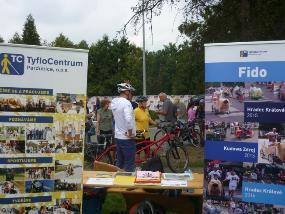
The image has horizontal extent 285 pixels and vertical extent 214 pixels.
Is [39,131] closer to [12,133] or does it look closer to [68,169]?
[12,133]

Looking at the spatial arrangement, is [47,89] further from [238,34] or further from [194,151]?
[194,151]

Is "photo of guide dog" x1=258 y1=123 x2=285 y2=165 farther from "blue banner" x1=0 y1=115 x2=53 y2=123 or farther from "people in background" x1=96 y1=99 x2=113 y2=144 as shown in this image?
"people in background" x1=96 y1=99 x2=113 y2=144

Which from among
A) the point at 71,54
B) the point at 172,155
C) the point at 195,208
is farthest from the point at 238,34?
the point at 71,54

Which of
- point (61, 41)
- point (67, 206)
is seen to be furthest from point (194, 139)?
point (61, 41)

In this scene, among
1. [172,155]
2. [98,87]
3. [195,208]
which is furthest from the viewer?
[98,87]

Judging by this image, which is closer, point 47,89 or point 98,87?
point 47,89

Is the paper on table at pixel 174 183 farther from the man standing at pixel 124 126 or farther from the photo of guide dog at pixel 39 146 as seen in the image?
the man standing at pixel 124 126

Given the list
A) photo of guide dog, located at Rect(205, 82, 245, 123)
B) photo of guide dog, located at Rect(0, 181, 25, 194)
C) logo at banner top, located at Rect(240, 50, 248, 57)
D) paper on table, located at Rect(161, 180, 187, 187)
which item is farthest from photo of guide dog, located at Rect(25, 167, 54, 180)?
logo at banner top, located at Rect(240, 50, 248, 57)

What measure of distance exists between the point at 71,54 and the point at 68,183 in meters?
1.41

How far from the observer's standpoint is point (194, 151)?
50.5ft

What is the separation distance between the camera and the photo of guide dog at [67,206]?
5652 millimetres

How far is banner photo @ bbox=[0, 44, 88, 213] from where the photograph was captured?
538 centimetres

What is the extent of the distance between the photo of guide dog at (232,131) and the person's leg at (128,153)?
11.4 feet

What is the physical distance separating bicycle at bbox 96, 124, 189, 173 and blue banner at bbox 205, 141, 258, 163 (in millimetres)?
5518
